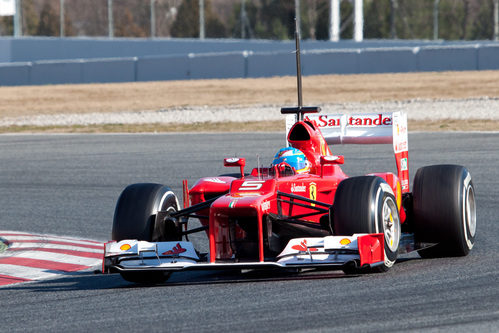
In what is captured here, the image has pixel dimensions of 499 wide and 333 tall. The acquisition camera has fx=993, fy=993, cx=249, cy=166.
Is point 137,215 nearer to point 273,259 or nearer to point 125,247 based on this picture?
point 125,247

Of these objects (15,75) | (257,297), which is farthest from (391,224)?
(15,75)

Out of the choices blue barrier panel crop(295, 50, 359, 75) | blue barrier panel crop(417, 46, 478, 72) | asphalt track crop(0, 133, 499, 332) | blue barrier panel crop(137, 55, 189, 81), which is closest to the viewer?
asphalt track crop(0, 133, 499, 332)

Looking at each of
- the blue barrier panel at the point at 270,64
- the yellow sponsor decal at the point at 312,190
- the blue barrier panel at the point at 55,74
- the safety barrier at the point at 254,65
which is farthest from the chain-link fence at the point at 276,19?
the yellow sponsor decal at the point at 312,190

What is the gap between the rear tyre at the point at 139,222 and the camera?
784 centimetres

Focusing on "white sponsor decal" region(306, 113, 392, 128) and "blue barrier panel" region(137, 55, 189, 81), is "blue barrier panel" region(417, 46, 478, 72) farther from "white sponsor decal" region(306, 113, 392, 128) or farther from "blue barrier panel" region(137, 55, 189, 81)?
"white sponsor decal" region(306, 113, 392, 128)

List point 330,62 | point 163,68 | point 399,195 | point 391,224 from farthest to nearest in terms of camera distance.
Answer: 1. point 163,68
2. point 330,62
3. point 399,195
4. point 391,224

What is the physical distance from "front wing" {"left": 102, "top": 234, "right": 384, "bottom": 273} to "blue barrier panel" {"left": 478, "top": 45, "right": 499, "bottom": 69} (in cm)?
2623

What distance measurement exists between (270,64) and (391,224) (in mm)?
27880

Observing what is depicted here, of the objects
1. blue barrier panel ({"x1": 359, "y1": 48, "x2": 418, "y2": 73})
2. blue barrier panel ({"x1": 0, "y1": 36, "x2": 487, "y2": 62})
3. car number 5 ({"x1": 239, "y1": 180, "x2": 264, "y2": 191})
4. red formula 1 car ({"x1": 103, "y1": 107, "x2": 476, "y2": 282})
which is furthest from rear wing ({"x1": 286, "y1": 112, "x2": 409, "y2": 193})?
blue barrier panel ({"x1": 0, "y1": 36, "x2": 487, "y2": 62})

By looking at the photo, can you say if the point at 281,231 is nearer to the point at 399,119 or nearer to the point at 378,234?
the point at 378,234

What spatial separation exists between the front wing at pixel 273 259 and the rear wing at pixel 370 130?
203cm

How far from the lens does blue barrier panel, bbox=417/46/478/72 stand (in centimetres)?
3275

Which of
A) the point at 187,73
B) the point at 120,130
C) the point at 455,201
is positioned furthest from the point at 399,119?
the point at 187,73

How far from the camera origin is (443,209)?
8180mm
